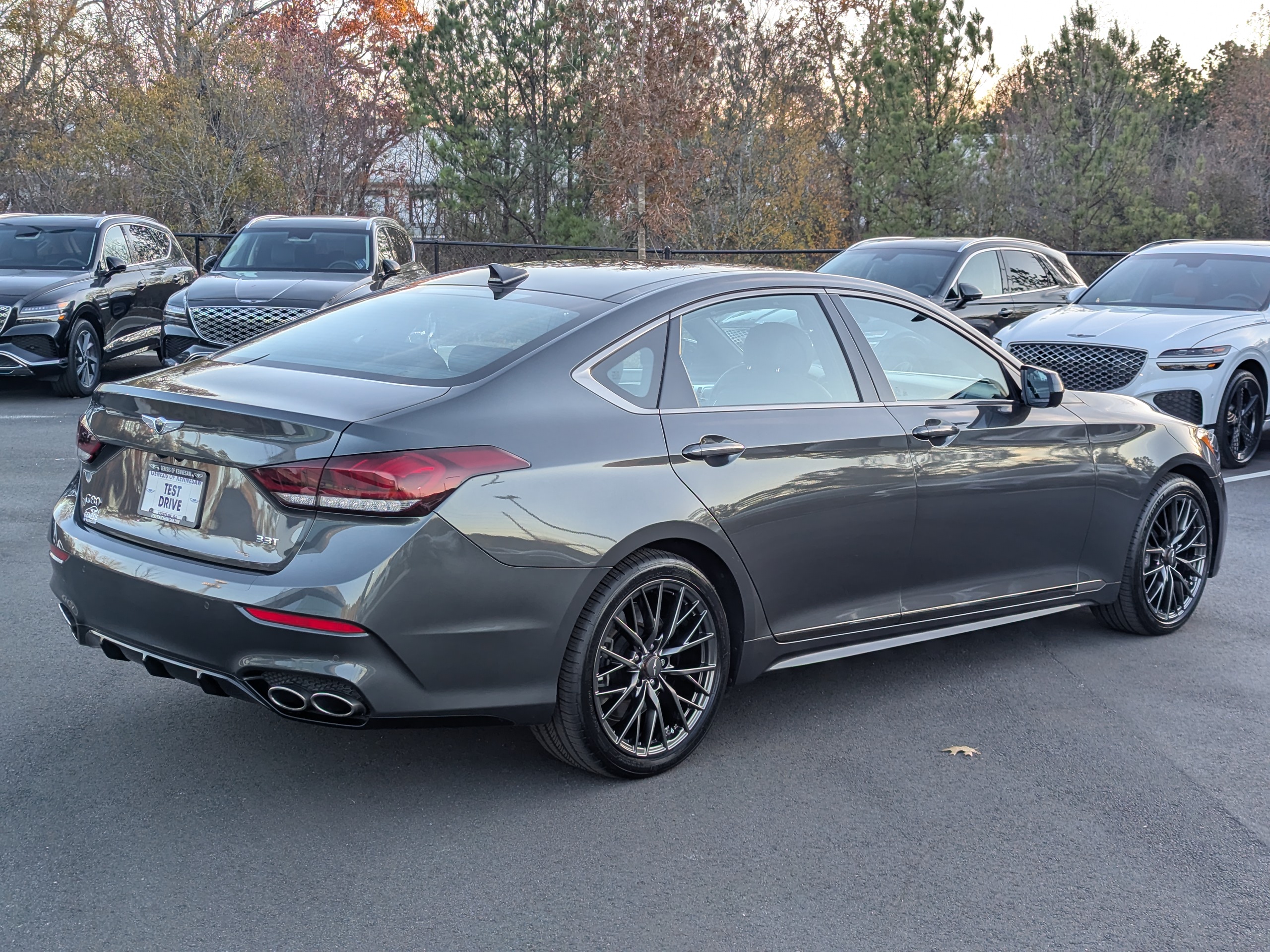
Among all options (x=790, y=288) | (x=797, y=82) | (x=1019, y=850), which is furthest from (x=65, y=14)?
(x=1019, y=850)

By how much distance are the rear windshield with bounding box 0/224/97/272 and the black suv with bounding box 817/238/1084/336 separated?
7687 mm

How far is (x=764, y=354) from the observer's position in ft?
15.6

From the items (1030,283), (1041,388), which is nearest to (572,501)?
(1041,388)

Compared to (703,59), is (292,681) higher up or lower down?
lower down

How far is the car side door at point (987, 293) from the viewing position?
13219mm

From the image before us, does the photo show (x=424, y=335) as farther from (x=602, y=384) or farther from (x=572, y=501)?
(x=572, y=501)

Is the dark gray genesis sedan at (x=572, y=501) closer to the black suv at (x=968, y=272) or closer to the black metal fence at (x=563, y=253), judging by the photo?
the black suv at (x=968, y=272)

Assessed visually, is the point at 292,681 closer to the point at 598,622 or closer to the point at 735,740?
the point at 598,622

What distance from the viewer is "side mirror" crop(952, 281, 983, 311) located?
483 inches

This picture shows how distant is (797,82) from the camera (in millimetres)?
28969

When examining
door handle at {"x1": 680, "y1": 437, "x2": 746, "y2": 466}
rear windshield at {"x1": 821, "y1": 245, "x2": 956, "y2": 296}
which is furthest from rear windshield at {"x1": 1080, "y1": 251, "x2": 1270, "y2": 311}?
door handle at {"x1": 680, "y1": 437, "x2": 746, "y2": 466}

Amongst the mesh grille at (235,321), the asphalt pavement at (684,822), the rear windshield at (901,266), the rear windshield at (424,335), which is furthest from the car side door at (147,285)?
the rear windshield at (424,335)

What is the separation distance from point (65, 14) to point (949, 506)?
27070 millimetres

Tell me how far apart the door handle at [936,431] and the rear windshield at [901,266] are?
7918mm
